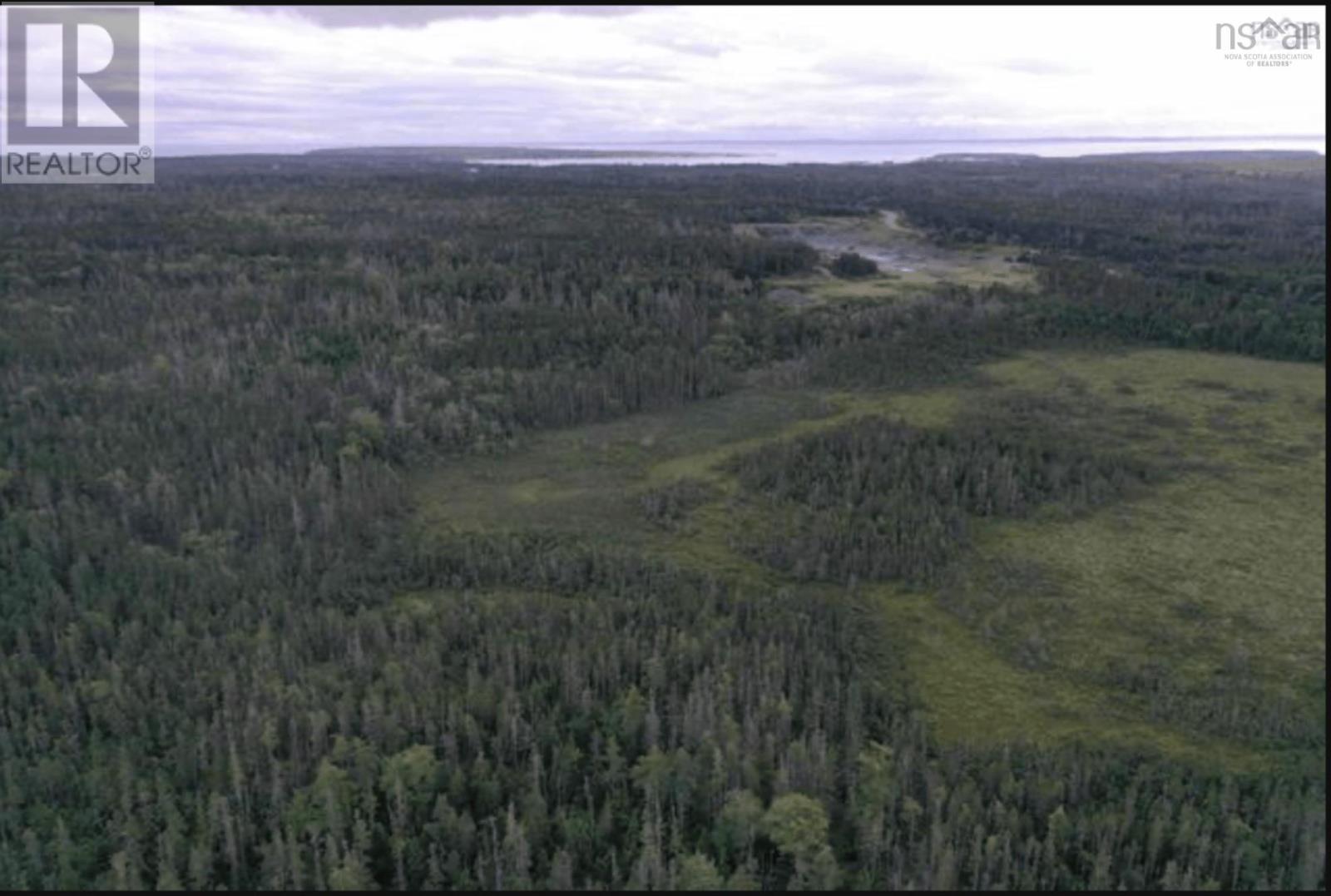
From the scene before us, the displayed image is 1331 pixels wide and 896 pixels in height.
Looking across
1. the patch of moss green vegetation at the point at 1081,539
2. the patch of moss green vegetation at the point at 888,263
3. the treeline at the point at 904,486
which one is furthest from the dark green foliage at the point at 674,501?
the patch of moss green vegetation at the point at 888,263

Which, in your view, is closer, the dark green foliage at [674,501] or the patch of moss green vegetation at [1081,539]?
the patch of moss green vegetation at [1081,539]

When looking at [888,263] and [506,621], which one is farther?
[888,263]

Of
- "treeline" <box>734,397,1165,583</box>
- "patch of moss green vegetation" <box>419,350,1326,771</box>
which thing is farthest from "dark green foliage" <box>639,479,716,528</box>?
"treeline" <box>734,397,1165,583</box>

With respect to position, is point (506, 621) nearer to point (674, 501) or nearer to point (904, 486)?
point (674, 501)

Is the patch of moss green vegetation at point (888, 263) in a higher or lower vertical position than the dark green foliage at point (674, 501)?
higher

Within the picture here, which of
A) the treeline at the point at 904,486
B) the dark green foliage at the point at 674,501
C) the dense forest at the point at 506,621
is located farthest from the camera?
the dark green foliage at the point at 674,501

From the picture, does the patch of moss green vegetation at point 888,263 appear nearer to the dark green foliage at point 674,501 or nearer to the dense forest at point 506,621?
the dense forest at point 506,621

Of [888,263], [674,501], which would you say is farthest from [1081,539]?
[888,263]

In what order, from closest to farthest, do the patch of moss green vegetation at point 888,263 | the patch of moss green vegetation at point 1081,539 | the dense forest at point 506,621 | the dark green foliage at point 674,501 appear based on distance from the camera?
1. the dense forest at point 506,621
2. the patch of moss green vegetation at point 1081,539
3. the dark green foliage at point 674,501
4. the patch of moss green vegetation at point 888,263
